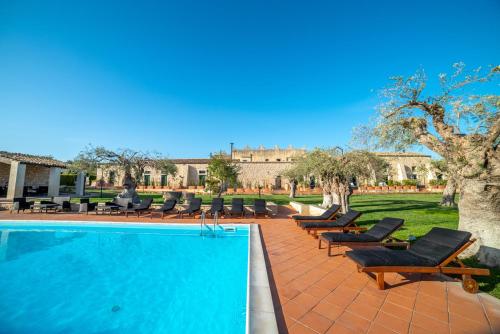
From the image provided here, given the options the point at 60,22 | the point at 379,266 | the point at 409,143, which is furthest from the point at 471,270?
the point at 60,22

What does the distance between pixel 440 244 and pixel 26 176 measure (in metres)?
26.2

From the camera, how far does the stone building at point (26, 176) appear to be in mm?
14469

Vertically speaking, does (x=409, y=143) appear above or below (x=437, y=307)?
above

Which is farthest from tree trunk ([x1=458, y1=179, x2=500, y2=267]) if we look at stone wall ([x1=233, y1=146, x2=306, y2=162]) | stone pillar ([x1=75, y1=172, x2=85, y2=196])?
stone wall ([x1=233, y1=146, x2=306, y2=162])

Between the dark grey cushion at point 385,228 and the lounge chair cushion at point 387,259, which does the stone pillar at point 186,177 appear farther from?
the lounge chair cushion at point 387,259

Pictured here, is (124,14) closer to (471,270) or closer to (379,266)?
(379,266)

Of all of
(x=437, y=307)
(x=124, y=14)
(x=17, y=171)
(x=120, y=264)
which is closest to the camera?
(x=437, y=307)

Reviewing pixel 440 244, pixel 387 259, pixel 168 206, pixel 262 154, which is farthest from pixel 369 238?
pixel 262 154

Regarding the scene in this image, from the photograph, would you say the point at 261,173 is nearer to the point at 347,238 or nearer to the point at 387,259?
the point at 347,238

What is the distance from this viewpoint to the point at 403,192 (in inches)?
1024

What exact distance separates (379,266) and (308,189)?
23.2 m

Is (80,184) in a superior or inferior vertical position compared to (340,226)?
superior

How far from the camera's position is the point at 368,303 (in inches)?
103

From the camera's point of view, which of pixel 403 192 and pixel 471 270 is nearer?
pixel 471 270
